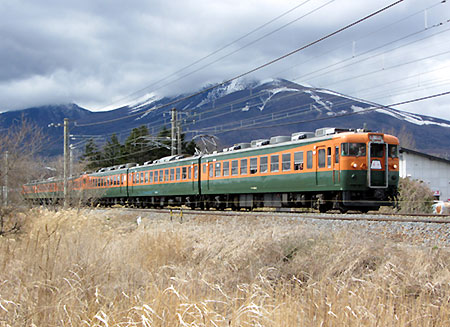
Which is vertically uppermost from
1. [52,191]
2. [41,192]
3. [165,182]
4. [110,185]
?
[165,182]

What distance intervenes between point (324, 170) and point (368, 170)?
4.76ft

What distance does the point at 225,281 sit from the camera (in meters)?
7.34

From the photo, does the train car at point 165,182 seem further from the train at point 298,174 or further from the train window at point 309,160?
the train window at point 309,160

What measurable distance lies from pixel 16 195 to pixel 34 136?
214 cm

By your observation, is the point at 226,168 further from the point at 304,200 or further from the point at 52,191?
the point at 52,191

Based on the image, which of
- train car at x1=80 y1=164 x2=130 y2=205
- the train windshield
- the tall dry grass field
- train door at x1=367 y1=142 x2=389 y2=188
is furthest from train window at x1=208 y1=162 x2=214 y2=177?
the tall dry grass field

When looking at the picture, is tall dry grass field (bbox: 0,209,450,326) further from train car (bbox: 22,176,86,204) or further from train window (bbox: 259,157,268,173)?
train window (bbox: 259,157,268,173)

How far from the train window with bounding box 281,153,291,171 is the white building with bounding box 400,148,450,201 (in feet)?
78.5

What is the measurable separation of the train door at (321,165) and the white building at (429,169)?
24.9 m

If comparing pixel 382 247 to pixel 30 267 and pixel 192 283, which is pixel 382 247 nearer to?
pixel 192 283

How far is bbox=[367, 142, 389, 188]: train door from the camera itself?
57.9 feet

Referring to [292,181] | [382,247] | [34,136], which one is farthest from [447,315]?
[292,181]

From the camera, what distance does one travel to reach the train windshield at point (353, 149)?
1714 cm

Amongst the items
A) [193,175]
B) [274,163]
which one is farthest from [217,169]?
[274,163]
